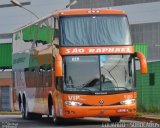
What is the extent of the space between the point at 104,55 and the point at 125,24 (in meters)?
1.40

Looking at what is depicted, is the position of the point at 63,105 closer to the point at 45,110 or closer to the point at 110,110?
Result: the point at 110,110

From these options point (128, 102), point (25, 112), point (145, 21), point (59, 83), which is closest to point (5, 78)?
point (145, 21)

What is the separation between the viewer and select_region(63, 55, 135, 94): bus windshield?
21859 millimetres

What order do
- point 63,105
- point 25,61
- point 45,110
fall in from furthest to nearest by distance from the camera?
point 25,61, point 45,110, point 63,105

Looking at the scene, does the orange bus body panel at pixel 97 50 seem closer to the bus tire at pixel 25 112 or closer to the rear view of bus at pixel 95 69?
the rear view of bus at pixel 95 69

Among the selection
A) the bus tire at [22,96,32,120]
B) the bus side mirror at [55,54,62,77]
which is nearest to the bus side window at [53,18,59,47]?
the bus side mirror at [55,54,62,77]

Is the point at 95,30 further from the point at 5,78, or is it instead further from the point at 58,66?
the point at 5,78

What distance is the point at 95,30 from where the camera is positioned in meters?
22.4

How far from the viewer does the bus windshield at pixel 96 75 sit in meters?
21.9

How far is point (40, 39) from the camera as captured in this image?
25.8 m

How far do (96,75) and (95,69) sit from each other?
21 centimetres

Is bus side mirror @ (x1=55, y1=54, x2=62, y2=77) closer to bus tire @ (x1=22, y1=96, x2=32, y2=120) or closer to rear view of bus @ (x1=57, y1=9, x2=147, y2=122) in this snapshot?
rear view of bus @ (x1=57, y1=9, x2=147, y2=122)

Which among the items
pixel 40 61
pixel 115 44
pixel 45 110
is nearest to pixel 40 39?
pixel 40 61

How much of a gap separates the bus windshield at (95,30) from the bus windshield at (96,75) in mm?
563
